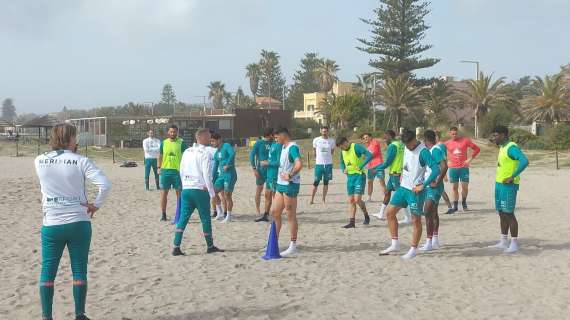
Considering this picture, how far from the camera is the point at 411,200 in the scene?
7512 millimetres

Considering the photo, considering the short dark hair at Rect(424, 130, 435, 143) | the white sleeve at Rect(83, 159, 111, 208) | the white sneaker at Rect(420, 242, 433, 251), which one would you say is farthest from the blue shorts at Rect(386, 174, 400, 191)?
the white sleeve at Rect(83, 159, 111, 208)

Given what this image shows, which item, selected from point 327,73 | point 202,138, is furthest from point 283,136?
point 327,73

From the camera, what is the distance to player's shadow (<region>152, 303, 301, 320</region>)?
17.0 feet

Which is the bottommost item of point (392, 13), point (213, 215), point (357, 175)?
point (213, 215)

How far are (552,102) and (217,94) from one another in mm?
71047

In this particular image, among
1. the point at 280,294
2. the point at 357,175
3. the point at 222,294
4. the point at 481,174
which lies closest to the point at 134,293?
the point at 222,294

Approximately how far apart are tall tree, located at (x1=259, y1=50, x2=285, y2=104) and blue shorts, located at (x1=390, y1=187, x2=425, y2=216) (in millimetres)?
90568

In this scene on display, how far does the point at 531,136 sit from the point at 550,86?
18.8 ft

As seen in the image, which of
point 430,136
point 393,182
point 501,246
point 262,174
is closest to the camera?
point 501,246

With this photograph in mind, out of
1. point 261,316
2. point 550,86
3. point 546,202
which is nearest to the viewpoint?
point 261,316

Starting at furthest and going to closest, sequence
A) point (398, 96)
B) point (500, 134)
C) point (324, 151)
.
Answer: point (398, 96) → point (324, 151) → point (500, 134)

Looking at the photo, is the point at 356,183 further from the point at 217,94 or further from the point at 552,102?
the point at 217,94

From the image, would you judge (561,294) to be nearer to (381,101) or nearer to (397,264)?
(397,264)

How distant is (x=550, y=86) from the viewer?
42031 millimetres
